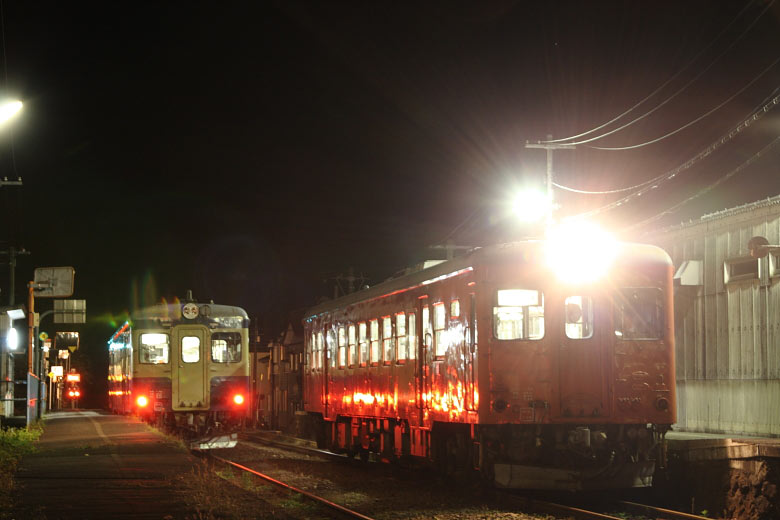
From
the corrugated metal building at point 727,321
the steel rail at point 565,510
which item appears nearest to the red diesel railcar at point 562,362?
the steel rail at point 565,510

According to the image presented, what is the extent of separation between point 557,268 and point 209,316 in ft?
38.4

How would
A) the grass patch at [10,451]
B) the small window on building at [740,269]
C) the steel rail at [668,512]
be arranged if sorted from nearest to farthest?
the steel rail at [668,512], the grass patch at [10,451], the small window on building at [740,269]

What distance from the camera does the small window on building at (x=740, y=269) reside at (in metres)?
17.2

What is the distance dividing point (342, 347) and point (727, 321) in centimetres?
710

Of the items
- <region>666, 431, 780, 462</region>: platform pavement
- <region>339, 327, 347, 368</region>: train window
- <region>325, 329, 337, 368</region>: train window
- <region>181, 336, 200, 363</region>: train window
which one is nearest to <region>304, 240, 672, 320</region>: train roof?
<region>666, 431, 780, 462</region>: platform pavement

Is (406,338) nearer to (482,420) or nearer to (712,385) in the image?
(482,420)

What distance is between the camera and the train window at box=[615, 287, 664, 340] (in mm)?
12461

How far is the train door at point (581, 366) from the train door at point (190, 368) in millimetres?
11700

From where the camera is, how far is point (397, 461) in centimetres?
1703

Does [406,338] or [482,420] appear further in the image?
[406,338]

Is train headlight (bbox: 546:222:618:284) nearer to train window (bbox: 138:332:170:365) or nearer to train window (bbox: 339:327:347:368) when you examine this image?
train window (bbox: 339:327:347:368)

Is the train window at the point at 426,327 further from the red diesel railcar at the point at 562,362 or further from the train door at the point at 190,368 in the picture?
the train door at the point at 190,368

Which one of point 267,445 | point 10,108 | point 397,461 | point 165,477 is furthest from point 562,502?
point 267,445

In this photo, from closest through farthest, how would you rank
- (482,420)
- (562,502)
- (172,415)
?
(482,420) < (562,502) < (172,415)
